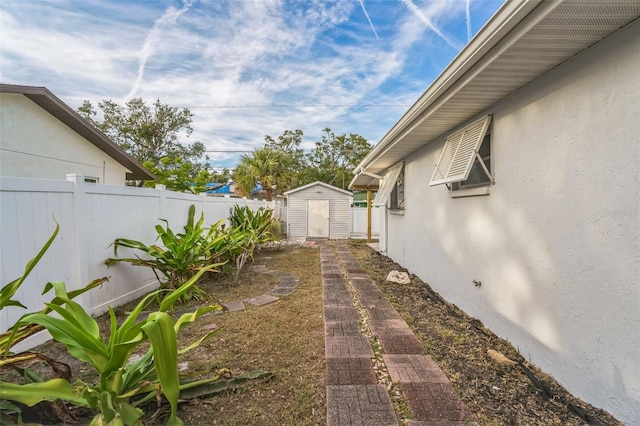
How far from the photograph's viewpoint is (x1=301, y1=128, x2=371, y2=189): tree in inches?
1249

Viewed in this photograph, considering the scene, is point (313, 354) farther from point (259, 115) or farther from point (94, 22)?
point (259, 115)

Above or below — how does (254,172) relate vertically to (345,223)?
above

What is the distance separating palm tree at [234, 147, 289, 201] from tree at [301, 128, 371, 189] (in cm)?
1349

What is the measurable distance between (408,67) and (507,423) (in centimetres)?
863

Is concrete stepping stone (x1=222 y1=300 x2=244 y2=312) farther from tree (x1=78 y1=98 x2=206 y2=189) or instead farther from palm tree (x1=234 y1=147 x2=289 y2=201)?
tree (x1=78 y1=98 x2=206 y2=189)

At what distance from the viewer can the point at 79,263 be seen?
3268 millimetres

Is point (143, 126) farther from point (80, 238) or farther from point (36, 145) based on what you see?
point (80, 238)

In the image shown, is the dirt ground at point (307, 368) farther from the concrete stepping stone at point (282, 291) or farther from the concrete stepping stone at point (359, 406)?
the concrete stepping stone at point (282, 291)

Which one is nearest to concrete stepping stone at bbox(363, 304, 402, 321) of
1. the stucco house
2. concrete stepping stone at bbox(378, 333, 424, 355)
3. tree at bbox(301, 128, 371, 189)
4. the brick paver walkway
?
the brick paver walkway

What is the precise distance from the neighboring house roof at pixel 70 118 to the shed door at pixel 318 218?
7.27 metres

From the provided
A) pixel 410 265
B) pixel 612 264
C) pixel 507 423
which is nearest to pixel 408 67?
pixel 410 265

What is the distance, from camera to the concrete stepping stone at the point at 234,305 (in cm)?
400

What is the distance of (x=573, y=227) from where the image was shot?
6.95ft

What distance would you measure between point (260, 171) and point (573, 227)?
16142 mm
